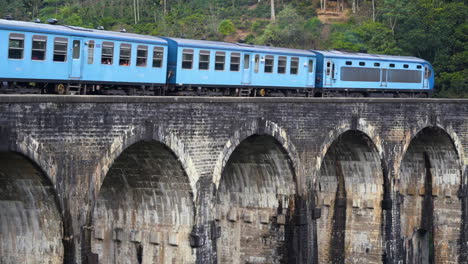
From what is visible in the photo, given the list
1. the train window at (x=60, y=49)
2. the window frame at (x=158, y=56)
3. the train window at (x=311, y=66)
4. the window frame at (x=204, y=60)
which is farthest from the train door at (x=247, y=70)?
the train window at (x=60, y=49)

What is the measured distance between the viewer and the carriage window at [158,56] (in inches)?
1081

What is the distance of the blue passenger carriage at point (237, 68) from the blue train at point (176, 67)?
0.11 feet

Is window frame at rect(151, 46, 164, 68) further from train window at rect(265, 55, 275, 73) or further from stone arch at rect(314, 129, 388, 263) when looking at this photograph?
stone arch at rect(314, 129, 388, 263)

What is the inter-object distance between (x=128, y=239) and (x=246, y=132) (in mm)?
4901

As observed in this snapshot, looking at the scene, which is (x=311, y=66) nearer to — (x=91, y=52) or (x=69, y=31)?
(x=91, y=52)

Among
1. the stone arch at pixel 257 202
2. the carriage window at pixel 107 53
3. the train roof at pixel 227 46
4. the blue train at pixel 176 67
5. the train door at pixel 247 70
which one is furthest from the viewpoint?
the train door at pixel 247 70

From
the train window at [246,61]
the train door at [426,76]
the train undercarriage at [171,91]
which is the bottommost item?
the train undercarriage at [171,91]

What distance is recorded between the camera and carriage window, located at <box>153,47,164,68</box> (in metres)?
27.5

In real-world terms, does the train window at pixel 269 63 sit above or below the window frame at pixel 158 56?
above

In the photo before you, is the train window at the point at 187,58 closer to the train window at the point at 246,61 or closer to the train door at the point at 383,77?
the train window at the point at 246,61

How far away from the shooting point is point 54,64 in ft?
77.3

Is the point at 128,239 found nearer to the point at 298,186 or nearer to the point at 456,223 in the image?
the point at 298,186

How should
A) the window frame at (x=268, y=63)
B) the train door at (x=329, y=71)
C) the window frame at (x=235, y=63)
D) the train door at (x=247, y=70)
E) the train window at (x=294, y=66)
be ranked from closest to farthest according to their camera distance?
the window frame at (x=235, y=63)
the train door at (x=247, y=70)
the window frame at (x=268, y=63)
the train window at (x=294, y=66)
the train door at (x=329, y=71)

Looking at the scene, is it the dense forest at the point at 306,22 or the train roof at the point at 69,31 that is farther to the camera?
the dense forest at the point at 306,22
